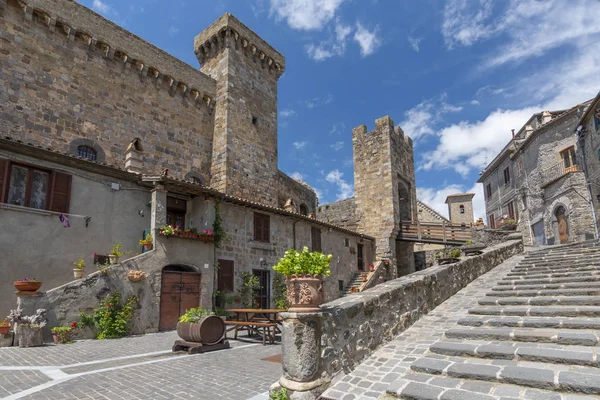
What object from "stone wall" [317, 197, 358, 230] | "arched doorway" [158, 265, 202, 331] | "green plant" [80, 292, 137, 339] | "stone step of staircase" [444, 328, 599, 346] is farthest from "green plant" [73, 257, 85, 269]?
"stone wall" [317, 197, 358, 230]

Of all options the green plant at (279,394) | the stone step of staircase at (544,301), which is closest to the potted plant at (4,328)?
the green plant at (279,394)

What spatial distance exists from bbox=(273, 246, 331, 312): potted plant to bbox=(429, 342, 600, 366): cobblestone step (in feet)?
6.65

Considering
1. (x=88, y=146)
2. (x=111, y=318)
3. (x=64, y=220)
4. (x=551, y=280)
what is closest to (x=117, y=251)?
(x=64, y=220)

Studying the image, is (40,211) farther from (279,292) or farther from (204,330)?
(279,292)

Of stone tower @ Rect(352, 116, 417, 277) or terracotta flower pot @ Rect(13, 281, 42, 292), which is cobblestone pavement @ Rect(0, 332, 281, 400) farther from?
stone tower @ Rect(352, 116, 417, 277)

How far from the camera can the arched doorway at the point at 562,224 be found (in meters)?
21.7

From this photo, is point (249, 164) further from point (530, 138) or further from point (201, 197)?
point (530, 138)

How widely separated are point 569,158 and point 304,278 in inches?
988

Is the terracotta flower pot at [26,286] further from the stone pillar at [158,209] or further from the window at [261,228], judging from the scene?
the window at [261,228]

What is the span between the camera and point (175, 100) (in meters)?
18.2

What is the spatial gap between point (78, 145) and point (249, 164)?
8.25m

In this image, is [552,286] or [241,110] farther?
[241,110]

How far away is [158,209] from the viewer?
37.8 feet

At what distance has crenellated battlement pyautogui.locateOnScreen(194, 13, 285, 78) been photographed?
19.9m
